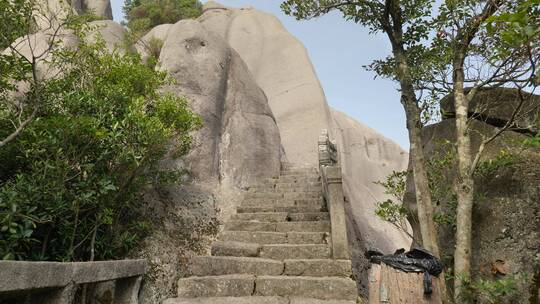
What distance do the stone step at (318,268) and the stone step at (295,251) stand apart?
1.02 ft

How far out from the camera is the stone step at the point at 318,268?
4.27 metres

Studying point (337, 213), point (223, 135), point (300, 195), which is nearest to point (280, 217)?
point (300, 195)

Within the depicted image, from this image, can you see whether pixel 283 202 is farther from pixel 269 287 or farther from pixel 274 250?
pixel 269 287

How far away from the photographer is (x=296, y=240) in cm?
529

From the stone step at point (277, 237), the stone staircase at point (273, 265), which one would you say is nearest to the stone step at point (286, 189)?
the stone staircase at point (273, 265)

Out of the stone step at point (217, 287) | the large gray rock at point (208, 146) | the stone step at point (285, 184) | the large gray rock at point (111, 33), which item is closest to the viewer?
the stone step at point (217, 287)

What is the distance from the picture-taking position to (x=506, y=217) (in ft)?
17.8

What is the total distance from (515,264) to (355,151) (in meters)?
23.3

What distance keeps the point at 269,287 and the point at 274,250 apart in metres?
0.86

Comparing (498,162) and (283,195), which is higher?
(498,162)

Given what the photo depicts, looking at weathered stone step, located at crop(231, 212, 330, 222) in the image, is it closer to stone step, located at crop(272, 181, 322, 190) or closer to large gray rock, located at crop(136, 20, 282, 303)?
large gray rock, located at crop(136, 20, 282, 303)

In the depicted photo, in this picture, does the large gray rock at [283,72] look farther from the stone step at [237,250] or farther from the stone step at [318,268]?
the stone step at [318,268]

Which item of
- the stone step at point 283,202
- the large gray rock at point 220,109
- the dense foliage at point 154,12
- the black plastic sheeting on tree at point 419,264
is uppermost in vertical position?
the dense foliage at point 154,12

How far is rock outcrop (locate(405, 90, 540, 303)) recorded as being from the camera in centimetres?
501
